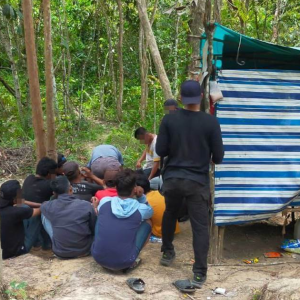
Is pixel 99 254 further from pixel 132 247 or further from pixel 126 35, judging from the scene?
pixel 126 35

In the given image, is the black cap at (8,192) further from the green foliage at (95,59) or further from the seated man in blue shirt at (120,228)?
the green foliage at (95,59)

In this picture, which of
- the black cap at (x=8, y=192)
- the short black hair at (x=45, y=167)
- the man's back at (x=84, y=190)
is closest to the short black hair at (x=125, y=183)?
the man's back at (x=84, y=190)

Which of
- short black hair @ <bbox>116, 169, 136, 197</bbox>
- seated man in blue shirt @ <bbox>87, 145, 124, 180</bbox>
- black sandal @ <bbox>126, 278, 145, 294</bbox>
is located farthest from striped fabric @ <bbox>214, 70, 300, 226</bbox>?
seated man in blue shirt @ <bbox>87, 145, 124, 180</bbox>

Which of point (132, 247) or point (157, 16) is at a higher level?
point (157, 16)

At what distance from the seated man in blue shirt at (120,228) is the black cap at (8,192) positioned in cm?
95

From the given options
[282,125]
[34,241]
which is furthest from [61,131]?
[282,125]

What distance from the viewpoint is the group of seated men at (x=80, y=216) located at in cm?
376

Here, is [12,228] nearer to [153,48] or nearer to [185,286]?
[185,286]

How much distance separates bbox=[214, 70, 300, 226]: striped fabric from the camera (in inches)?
159

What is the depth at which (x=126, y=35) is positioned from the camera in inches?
563

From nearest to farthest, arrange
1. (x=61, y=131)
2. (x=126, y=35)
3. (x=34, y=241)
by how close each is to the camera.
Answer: (x=34, y=241) → (x=61, y=131) → (x=126, y=35)

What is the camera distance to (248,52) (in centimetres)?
441

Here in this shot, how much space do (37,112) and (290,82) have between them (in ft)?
10.2

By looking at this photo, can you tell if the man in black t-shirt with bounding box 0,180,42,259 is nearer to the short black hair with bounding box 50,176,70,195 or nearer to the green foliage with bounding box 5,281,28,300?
the short black hair with bounding box 50,176,70,195
